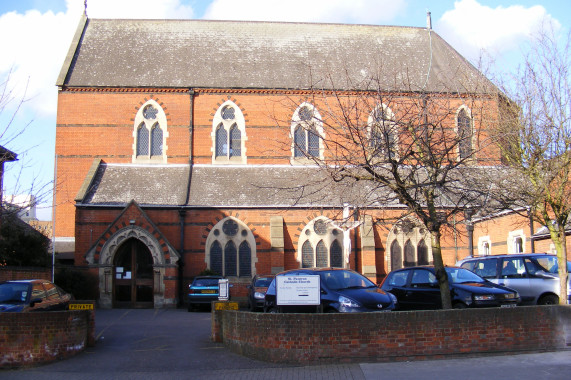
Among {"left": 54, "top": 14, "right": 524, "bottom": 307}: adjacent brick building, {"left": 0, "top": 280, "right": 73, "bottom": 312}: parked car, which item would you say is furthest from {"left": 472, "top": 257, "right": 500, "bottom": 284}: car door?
{"left": 0, "top": 280, "right": 73, "bottom": 312}: parked car

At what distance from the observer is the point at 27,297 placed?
13.5 metres

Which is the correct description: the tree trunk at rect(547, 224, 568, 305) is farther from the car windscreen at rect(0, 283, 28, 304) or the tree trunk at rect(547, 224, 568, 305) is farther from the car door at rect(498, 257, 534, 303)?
the car windscreen at rect(0, 283, 28, 304)

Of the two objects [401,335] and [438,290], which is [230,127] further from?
[401,335]

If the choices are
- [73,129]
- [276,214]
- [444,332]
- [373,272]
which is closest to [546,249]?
[373,272]

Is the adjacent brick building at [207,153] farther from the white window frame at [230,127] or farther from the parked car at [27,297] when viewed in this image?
the parked car at [27,297]

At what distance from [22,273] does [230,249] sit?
8.83 meters

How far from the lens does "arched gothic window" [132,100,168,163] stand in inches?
1105

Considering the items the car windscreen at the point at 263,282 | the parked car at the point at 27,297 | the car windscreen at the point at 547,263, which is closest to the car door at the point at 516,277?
the car windscreen at the point at 547,263

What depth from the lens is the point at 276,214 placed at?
25.7 meters

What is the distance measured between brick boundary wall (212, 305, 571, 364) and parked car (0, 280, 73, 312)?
5.77 m

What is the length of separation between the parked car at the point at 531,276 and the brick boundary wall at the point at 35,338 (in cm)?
1106

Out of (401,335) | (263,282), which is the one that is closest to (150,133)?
(263,282)

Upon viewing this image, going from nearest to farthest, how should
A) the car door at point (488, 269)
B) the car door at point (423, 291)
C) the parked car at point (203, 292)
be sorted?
the car door at point (423, 291), the car door at point (488, 269), the parked car at point (203, 292)

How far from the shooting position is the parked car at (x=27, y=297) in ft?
43.3
